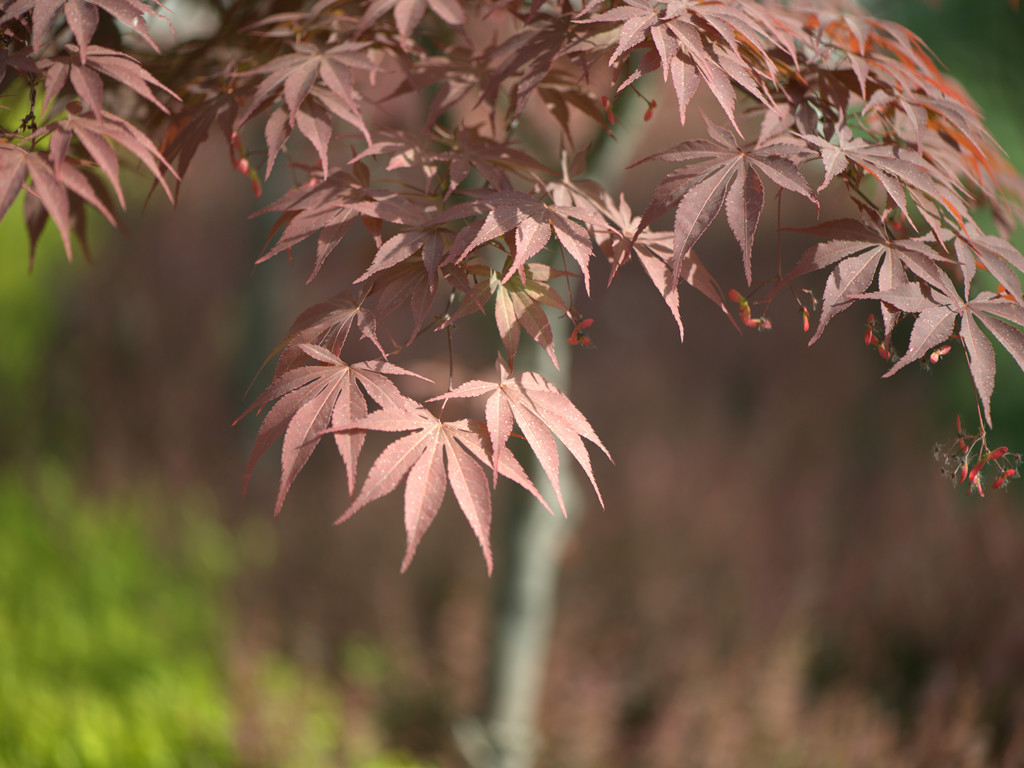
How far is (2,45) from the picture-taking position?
998 mm

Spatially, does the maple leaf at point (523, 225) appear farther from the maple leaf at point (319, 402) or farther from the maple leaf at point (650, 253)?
the maple leaf at point (319, 402)

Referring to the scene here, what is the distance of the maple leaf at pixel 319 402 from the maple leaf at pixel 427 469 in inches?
0.9

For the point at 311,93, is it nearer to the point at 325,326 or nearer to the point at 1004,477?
the point at 325,326

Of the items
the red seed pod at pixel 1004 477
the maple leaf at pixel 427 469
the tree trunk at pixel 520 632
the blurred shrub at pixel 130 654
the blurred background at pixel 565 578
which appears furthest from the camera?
the blurred background at pixel 565 578

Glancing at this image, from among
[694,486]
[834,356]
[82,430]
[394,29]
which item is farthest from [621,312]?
[394,29]

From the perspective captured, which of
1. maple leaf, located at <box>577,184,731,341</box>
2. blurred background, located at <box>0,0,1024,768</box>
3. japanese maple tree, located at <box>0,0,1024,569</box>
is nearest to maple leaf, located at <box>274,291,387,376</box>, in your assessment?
japanese maple tree, located at <box>0,0,1024,569</box>

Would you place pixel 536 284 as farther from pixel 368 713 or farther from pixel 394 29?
pixel 368 713

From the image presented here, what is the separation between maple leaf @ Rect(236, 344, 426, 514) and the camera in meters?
0.83

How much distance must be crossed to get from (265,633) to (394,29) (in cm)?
222

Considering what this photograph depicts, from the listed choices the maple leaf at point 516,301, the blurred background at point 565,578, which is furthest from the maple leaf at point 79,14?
the blurred background at point 565,578

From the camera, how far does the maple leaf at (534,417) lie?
826 millimetres

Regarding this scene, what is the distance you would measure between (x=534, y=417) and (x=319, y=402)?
0.24 meters

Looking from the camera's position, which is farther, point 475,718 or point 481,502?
point 475,718

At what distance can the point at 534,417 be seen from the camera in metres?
0.87
